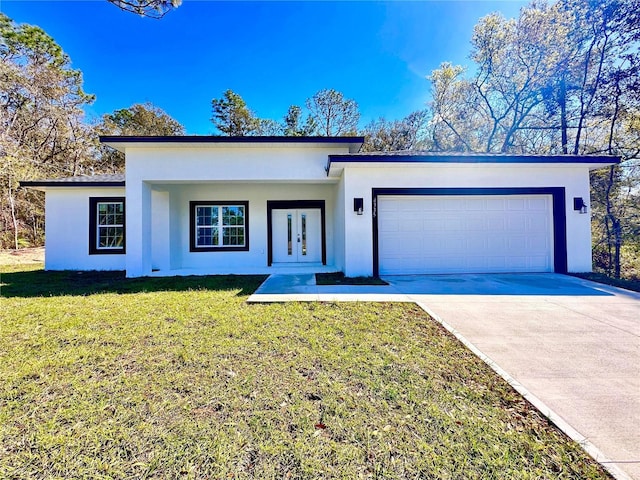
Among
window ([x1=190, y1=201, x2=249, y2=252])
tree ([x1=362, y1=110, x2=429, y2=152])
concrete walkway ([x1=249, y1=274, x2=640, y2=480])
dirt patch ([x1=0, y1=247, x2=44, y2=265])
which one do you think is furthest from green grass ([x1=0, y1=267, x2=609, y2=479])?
tree ([x1=362, y1=110, x2=429, y2=152])

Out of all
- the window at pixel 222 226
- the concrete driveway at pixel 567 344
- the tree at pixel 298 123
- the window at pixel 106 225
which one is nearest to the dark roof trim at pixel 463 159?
the concrete driveway at pixel 567 344

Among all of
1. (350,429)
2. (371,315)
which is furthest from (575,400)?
(371,315)

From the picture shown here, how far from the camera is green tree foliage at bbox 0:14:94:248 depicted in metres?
15.5

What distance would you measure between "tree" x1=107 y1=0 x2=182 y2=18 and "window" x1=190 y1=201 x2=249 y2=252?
5.74 metres

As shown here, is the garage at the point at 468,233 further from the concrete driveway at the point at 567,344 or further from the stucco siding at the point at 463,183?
the concrete driveway at the point at 567,344

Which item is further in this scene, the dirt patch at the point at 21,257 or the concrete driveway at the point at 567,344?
the dirt patch at the point at 21,257

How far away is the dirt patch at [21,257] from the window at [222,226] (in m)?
8.59

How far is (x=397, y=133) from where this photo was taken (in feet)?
76.3

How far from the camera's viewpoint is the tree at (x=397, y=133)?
22.9m

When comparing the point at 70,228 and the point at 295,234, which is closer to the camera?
the point at 70,228

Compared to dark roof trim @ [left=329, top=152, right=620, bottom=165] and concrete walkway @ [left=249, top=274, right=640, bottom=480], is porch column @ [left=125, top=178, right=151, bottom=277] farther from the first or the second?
dark roof trim @ [left=329, top=152, right=620, bottom=165]

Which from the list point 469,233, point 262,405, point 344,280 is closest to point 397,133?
point 469,233

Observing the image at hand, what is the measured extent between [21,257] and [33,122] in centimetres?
1014

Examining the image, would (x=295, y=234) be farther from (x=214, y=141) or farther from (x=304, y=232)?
(x=214, y=141)
